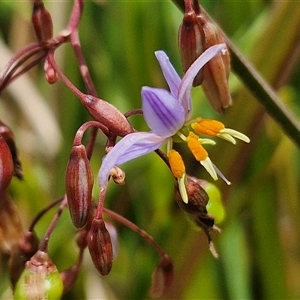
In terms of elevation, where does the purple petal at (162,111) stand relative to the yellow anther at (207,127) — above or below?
above

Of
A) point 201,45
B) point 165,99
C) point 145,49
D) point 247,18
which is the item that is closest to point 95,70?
point 145,49

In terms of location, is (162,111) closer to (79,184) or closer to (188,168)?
(79,184)

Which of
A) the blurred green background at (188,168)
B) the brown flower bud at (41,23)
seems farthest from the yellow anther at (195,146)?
the blurred green background at (188,168)

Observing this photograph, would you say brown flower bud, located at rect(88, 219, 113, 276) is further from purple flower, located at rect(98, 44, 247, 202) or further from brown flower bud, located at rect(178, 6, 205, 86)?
brown flower bud, located at rect(178, 6, 205, 86)

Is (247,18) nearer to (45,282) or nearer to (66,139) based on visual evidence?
(66,139)

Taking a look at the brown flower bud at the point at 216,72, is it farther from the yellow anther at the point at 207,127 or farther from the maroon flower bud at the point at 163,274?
the maroon flower bud at the point at 163,274

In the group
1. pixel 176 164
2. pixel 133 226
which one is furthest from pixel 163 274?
pixel 176 164

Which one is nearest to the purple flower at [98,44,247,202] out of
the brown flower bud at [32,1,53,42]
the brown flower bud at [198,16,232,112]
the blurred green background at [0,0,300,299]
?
the brown flower bud at [198,16,232,112]
